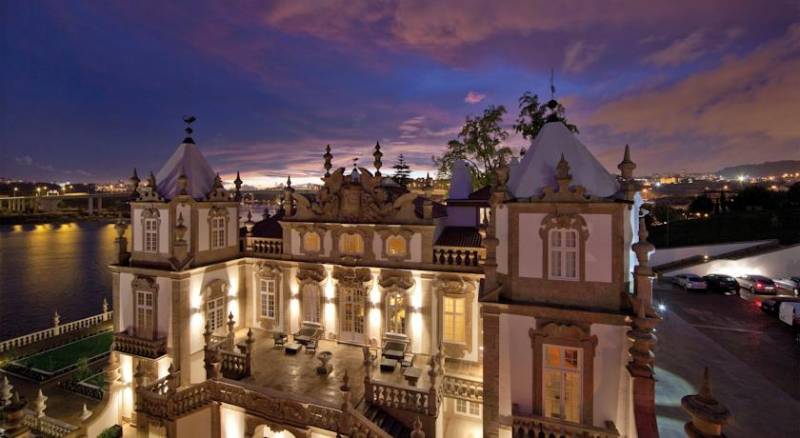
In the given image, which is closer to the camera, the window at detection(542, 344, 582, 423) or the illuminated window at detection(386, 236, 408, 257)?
the window at detection(542, 344, 582, 423)

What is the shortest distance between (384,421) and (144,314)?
12.7m

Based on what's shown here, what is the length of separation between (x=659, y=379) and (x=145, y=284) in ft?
78.4

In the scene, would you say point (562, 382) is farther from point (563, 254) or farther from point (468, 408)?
point (468, 408)

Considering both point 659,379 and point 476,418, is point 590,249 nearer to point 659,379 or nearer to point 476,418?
point 476,418

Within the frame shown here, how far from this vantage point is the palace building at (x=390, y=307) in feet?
31.0

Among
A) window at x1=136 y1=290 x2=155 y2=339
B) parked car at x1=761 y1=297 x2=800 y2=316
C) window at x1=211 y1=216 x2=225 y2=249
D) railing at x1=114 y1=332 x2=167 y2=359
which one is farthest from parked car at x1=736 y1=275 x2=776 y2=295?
window at x1=136 y1=290 x2=155 y2=339

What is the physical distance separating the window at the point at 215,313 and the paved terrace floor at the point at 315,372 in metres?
2.48

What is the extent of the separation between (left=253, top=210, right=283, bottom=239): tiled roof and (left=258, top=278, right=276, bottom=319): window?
2.34m

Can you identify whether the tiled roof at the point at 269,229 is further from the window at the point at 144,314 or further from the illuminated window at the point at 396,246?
the illuminated window at the point at 396,246

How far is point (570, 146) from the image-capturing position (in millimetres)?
10664

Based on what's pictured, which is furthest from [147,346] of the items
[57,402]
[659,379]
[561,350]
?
[659,379]

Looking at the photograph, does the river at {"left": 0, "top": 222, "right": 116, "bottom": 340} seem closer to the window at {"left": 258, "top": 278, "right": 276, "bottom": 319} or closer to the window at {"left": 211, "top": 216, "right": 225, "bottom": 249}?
the window at {"left": 211, "top": 216, "right": 225, "bottom": 249}

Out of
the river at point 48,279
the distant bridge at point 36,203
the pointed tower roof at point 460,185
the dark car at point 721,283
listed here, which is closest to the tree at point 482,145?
the pointed tower roof at point 460,185

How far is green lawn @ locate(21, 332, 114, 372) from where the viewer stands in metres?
23.2
